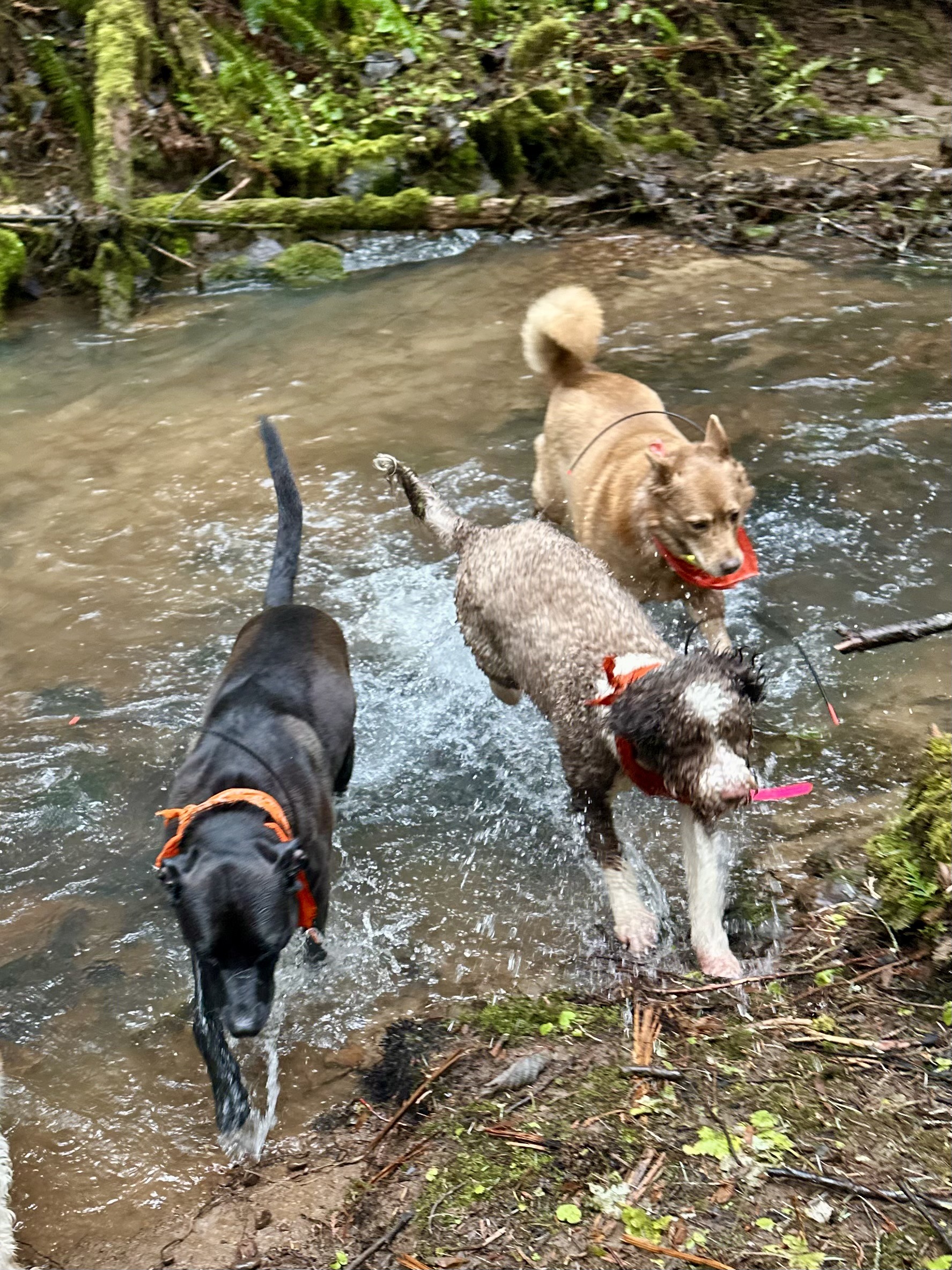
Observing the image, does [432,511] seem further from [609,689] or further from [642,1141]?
[642,1141]

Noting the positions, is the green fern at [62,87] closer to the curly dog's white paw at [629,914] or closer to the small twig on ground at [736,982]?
the curly dog's white paw at [629,914]

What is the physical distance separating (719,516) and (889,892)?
219cm

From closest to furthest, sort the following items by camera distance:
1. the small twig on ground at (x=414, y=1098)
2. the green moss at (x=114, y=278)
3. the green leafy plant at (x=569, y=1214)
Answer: the green leafy plant at (x=569, y=1214) → the small twig on ground at (x=414, y=1098) → the green moss at (x=114, y=278)

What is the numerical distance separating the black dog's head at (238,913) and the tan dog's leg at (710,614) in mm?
2725

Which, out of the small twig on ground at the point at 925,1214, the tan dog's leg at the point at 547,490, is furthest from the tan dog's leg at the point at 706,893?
the tan dog's leg at the point at 547,490

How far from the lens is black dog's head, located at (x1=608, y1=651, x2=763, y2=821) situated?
→ 11.2 feet

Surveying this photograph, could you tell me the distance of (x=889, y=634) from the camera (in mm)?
3318

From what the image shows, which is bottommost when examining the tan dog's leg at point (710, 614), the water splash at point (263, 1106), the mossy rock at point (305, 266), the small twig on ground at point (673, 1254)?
the water splash at point (263, 1106)

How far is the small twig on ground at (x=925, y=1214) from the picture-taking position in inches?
96.4

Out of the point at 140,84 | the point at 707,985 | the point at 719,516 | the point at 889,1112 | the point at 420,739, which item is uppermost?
the point at 140,84

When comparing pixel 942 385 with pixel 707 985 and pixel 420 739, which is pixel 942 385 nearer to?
pixel 420 739

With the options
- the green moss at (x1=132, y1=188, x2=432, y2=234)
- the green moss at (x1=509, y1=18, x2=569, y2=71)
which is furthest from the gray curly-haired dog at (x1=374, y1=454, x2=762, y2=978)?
the green moss at (x1=509, y1=18, x2=569, y2=71)

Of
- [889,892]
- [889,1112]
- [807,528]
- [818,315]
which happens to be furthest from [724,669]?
[818,315]

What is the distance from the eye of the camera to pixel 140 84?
1181 centimetres
